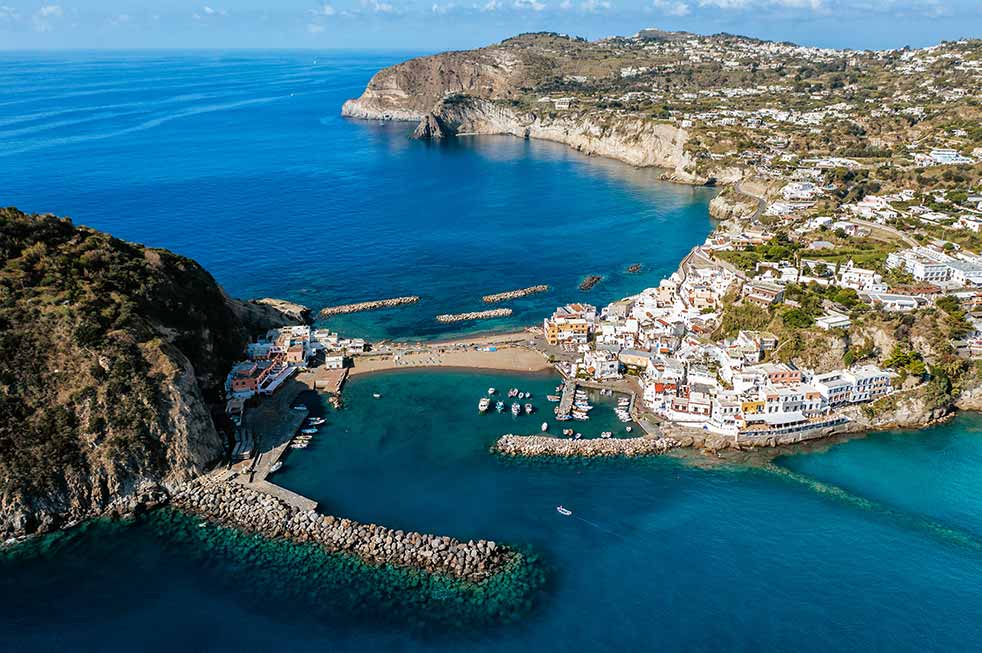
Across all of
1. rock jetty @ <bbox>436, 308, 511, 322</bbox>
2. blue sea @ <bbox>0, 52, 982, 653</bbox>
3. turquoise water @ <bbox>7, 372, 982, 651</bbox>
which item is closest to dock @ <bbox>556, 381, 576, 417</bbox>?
blue sea @ <bbox>0, 52, 982, 653</bbox>

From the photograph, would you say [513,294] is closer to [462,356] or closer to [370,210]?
[462,356]

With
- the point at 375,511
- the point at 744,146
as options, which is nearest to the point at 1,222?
the point at 375,511

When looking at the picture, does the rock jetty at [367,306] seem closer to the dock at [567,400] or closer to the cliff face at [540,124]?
the dock at [567,400]

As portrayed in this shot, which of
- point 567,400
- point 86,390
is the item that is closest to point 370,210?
point 567,400

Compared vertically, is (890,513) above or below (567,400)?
below

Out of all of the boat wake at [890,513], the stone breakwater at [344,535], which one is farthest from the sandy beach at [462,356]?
the boat wake at [890,513]
